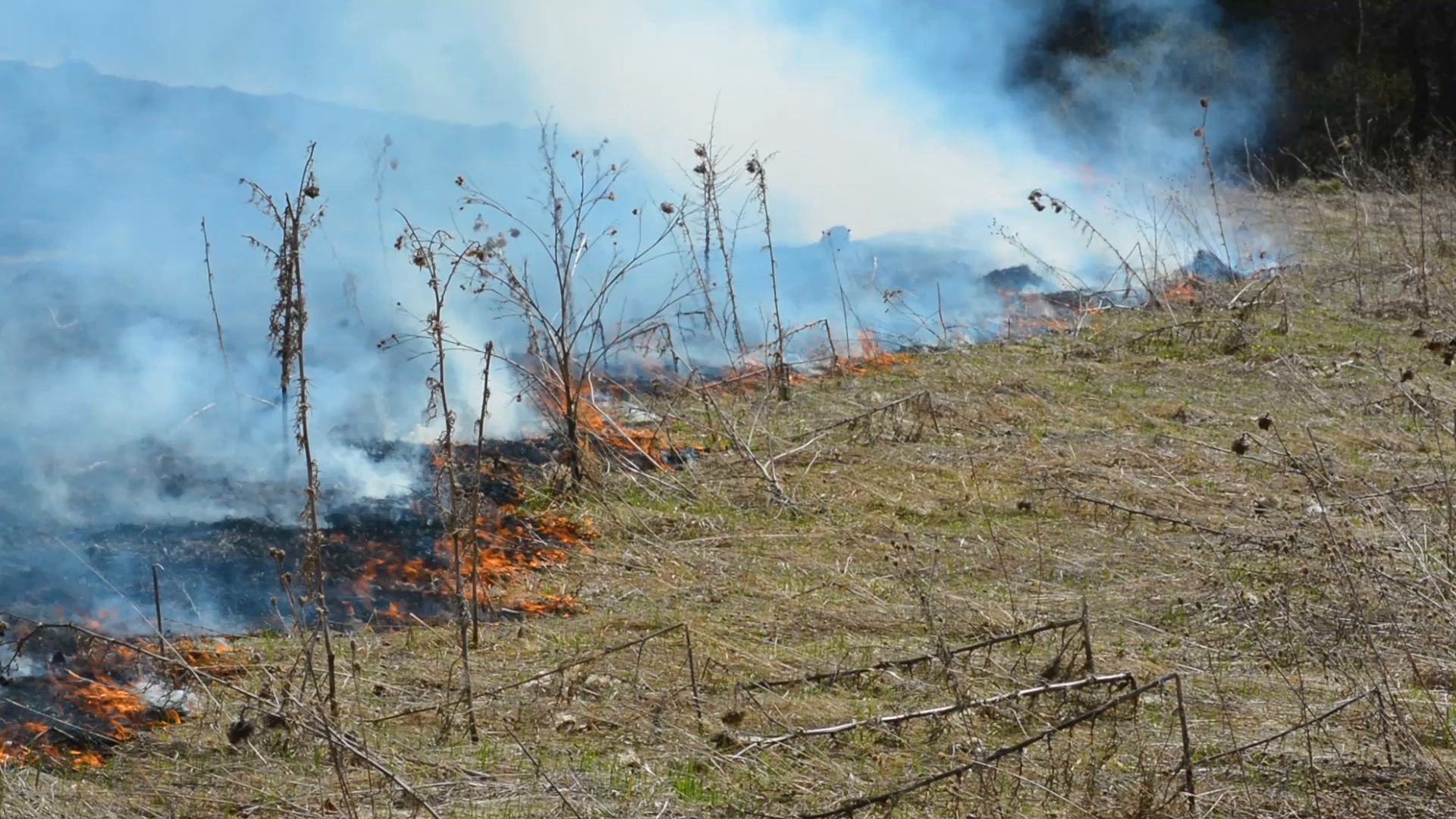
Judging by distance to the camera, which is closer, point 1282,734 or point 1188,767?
point 1188,767

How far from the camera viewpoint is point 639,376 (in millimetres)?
9672

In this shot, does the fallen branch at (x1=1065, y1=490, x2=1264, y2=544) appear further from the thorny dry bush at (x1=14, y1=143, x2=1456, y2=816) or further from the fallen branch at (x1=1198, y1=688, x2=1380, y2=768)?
the fallen branch at (x1=1198, y1=688, x2=1380, y2=768)

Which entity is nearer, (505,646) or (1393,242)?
(505,646)

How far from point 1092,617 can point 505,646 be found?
7.20ft

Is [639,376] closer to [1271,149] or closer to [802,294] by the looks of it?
[802,294]

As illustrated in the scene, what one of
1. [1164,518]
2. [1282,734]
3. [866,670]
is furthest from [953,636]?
[1282,734]

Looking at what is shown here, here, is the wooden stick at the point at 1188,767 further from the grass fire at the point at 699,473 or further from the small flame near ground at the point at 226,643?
the small flame near ground at the point at 226,643

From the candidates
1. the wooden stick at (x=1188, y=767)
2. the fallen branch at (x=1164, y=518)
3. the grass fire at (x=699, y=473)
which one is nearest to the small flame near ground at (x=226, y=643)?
the grass fire at (x=699, y=473)

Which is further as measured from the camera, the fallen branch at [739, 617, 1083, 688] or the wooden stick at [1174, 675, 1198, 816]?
the fallen branch at [739, 617, 1083, 688]

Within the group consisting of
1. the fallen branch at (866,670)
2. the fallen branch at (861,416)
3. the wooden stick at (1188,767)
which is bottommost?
the wooden stick at (1188,767)

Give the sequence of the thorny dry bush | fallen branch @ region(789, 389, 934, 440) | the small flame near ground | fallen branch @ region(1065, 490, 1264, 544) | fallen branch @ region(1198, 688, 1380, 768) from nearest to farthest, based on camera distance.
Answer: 1. fallen branch @ region(1198, 688, 1380, 768)
2. the thorny dry bush
3. the small flame near ground
4. fallen branch @ region(1065, 490, 1264, 544)
5. fallen branch @ region(789, 389, 934, 440)

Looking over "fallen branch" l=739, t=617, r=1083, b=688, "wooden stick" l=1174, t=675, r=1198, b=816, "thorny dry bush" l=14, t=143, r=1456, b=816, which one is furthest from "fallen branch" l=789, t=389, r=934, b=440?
"wooden stick" l=1174, t=675, r=1198, b=816

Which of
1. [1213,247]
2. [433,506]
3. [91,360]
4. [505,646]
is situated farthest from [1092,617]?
[1213,247]

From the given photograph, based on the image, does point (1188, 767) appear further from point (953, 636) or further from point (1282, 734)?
point (953, 636)
